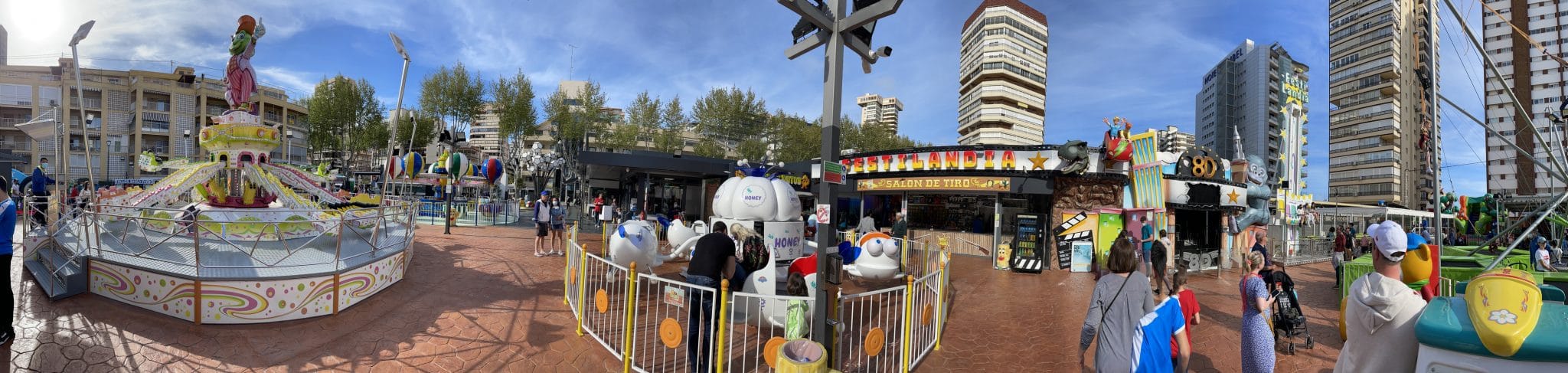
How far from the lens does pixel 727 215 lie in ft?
33.2

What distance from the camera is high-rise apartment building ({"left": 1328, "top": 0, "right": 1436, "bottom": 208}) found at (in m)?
45.1

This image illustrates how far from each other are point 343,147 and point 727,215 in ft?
122

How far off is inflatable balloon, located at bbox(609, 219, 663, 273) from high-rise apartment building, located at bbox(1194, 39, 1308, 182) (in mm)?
64448

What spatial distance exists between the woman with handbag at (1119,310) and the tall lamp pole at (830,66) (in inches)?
77.0

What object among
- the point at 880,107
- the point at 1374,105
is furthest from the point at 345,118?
the point at 880,107

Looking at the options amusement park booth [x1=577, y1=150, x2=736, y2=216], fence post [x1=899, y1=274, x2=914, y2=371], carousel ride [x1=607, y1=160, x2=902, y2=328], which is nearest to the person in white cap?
fence post [x1=899, y1=274, x2=914, y2=371]

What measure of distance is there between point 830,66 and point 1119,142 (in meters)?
11.5

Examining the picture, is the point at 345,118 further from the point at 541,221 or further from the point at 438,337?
the point at 438,337

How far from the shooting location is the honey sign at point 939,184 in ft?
47.5

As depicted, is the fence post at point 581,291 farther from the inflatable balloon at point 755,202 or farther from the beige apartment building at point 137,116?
the beige apartment building at point 137,116

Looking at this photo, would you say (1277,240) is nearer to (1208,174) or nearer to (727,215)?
(1208,174)

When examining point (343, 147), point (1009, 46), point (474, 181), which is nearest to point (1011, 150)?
point (474, 181)

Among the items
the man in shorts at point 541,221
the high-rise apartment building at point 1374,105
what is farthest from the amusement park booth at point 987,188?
the high-rise apartment building at point 1374,105

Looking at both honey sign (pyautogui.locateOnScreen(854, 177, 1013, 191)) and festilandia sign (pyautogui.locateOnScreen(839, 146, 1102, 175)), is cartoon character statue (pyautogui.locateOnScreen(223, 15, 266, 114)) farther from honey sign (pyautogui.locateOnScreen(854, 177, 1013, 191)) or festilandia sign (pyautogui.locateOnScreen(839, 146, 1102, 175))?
honey sign (pyautogui.locateOnScreen(854, 177, 1013, 191))
